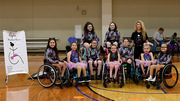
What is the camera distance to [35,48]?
11.5m

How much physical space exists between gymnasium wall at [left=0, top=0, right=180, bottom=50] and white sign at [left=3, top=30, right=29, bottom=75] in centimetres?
609

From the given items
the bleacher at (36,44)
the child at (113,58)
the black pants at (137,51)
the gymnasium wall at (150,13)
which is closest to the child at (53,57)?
the child at (113,58)

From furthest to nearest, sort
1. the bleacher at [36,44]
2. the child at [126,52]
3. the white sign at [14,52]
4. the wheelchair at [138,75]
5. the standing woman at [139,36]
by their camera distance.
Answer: the bleacher at [36,44]
the standing woman at [139,36]
the child at [126,52]
the white sign at [14,52]
the wheelchair at [138,75]

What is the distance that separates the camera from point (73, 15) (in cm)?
1147

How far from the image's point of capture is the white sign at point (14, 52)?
5.34 meters

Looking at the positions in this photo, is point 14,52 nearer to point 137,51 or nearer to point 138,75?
point 138,75

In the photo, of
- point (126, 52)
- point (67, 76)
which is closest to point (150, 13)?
point (126, 52)

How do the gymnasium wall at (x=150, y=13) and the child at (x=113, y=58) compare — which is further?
the gymnasium wall at (x=150, y=13)

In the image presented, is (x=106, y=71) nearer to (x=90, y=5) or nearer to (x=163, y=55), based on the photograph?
(x=163, y=55)

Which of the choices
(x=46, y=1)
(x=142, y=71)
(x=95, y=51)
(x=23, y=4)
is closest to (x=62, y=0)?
(x=46, y=1)

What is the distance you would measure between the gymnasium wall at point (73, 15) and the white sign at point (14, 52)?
6090mm

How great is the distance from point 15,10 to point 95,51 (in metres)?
7.30

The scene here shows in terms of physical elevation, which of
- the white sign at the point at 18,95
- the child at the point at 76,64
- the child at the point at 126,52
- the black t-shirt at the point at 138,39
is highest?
the black t-shirt at the point at 138,39

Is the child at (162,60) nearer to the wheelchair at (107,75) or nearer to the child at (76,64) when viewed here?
the wheelchair at (107,75)
